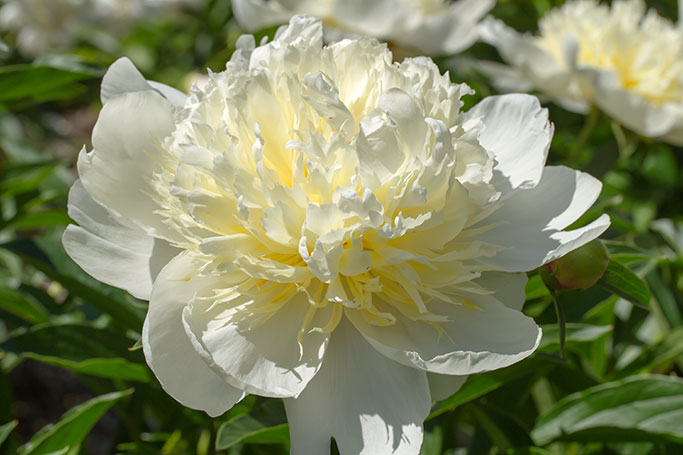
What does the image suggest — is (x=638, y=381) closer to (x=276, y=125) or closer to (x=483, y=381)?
(x=483, y=381)

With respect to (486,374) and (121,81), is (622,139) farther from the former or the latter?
(121,81)

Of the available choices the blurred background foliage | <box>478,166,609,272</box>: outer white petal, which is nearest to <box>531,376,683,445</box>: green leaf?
the blurred background foliage

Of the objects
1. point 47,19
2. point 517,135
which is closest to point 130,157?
point 517,135

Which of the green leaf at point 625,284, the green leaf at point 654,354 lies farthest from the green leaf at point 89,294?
the green leaf at point 654,354

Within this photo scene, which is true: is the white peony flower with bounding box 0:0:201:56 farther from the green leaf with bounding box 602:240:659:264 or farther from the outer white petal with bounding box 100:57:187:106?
the green leaf with bounding box 602:240:659:264

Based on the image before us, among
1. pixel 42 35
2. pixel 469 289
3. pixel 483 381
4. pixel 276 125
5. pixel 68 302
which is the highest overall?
pixel 276 125

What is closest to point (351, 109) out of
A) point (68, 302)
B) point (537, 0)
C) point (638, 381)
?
point (638, 381)
